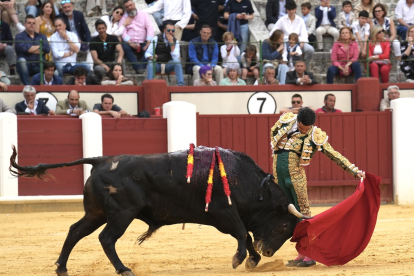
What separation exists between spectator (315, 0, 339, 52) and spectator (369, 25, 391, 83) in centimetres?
97

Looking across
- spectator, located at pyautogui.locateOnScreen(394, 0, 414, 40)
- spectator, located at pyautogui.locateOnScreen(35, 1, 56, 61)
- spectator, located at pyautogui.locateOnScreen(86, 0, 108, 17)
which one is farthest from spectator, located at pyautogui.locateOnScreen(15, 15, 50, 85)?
spectator, located at pyautogui.locateOnScreen(394, 0, 414, 40)

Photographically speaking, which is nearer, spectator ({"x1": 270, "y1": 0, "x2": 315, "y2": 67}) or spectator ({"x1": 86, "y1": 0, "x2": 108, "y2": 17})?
spectator ({"x1": 270, "y1": 0, "x2": 315, "y2": 67})

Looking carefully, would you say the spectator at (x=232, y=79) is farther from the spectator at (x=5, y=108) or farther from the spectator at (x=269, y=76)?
the spectator at (x=5, y=108)

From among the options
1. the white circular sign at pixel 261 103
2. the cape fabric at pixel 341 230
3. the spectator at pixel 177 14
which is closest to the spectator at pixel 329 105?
the white circular sign at pixel 261 103

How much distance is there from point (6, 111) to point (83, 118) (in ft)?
3.72

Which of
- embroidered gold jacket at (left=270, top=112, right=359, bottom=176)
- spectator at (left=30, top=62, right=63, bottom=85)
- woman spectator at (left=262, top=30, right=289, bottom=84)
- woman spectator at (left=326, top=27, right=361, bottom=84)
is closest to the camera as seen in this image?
embroidered gold jacket at (left=270, top=112, right=359, bottom=176)

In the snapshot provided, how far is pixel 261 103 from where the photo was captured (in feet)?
38.5

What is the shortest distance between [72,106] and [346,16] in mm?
5613

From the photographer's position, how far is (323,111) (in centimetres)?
1146

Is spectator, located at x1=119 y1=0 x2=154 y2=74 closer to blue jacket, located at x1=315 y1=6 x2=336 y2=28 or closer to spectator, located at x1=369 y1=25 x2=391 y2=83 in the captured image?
blue jacket, located at x1=315 y1=6 x2=336 y2=28

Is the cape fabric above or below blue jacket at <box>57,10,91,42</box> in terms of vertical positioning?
below

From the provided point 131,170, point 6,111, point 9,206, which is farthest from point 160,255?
point 6,111

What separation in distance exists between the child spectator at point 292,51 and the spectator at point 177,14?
5.82ft

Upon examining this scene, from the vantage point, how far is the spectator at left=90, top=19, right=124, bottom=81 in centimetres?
1152
